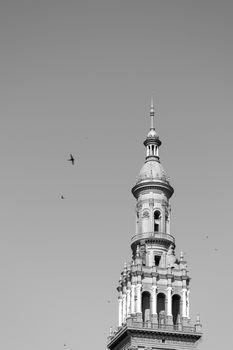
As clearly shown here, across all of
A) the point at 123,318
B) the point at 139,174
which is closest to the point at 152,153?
the point at 139,174

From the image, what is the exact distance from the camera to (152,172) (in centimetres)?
13200

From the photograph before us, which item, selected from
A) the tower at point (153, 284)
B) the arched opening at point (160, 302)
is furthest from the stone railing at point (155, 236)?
the arched opening at point (160, 302)

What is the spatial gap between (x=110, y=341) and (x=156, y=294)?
8659mm

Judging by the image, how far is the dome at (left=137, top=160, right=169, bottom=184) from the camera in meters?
132

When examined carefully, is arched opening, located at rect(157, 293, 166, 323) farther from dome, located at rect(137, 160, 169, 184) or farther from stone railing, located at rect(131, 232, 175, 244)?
dome, located at rect(137, 160, 169, 184)

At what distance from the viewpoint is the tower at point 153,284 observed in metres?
121

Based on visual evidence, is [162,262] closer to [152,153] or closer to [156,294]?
[156,294]

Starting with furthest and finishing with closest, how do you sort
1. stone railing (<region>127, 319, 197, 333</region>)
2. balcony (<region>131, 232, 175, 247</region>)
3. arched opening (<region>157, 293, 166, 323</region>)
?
balcony (<region>131, 232, 175, 247</region>) < arched opening (<region>157, 293, 166, 323</region>) < stone railing (<region>127, 319, 197, 333</region>)

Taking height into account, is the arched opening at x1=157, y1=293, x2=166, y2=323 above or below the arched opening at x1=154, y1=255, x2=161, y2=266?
below

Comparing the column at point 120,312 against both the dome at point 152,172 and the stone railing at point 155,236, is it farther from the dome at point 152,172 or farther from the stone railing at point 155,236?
the dome at point 152,172

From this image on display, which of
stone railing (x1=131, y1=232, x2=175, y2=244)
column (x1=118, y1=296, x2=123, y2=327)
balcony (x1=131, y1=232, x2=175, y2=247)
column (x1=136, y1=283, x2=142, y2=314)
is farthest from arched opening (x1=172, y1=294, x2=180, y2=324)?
stone railing (x1=131, y1=232, x2=175, y2=244)

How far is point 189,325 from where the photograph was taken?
12319cm

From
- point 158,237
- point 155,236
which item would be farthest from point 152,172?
point 158,237

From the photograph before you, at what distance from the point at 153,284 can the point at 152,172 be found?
15281 millimetres
